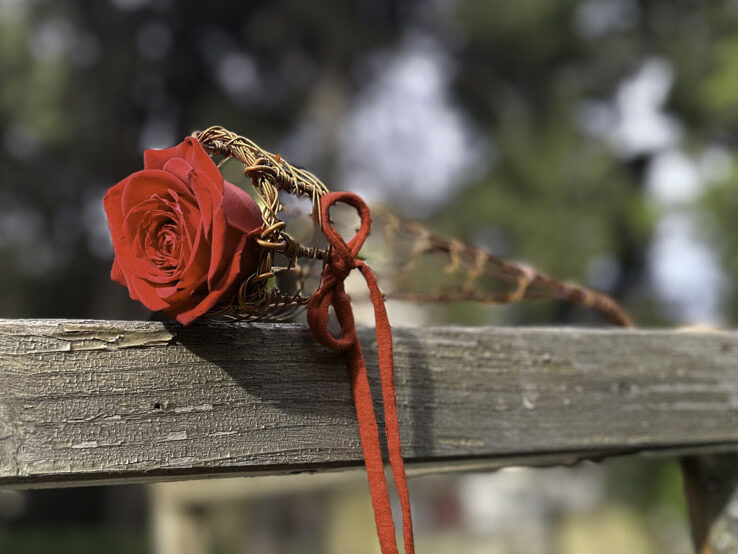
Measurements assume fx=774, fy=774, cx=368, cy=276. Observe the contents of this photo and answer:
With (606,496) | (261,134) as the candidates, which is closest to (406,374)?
(606,496)

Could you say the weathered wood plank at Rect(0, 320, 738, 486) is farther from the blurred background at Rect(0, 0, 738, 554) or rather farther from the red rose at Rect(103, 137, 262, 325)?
the blurred background at Rect(0, 0, 738, 554)

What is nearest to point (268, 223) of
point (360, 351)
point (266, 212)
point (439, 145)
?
point (266, 212)

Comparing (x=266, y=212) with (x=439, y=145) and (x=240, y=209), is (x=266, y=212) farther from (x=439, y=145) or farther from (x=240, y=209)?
(x=439, y=145)

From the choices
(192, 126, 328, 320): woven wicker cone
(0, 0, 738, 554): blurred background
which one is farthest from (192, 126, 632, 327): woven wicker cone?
(0, 0, 738, 554): blurred background

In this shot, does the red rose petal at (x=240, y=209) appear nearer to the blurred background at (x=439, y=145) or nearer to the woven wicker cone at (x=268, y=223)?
the woven wicker cone at (x=268, y=223)

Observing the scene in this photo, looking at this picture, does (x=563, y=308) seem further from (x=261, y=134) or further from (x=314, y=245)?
(x=314, y=245)

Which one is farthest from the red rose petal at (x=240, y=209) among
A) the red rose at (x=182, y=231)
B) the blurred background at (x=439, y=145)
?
the blurred background at (x=439, y=145)

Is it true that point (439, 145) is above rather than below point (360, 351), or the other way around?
above
